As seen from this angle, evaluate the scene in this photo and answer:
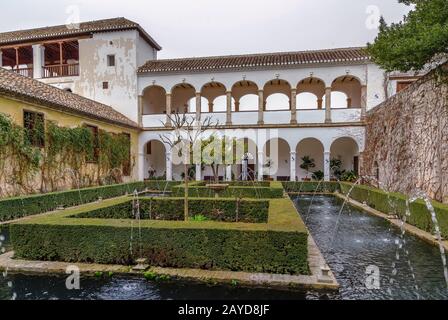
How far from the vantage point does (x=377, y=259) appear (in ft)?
18.7

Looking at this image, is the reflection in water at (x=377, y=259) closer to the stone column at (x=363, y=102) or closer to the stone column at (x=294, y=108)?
the stone column at (x=294, y=108)

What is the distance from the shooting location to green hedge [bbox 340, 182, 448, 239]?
716 cm

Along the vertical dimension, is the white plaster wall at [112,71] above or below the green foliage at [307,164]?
above

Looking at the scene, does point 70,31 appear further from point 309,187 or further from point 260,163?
point 309,187

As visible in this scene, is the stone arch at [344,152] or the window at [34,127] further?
the stone arch at [344,152]

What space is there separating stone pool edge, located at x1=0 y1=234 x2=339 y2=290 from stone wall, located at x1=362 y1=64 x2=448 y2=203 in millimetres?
7243

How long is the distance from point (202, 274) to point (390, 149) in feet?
42.7

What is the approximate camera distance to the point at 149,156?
2452 centimetres

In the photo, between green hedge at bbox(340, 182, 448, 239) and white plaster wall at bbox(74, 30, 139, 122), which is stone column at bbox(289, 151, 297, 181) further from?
white plaster wall at bbox(74, 30, 139, 122)

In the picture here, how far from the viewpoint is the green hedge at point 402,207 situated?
716 cm

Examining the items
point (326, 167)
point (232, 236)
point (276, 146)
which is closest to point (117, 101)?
point (276, 146)

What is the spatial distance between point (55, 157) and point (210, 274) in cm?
1190

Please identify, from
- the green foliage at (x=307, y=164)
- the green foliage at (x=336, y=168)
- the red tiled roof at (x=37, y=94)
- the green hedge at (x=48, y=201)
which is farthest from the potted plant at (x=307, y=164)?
the red tiled roof at (x=37, y=94)

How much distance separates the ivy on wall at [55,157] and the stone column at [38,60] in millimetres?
9148
